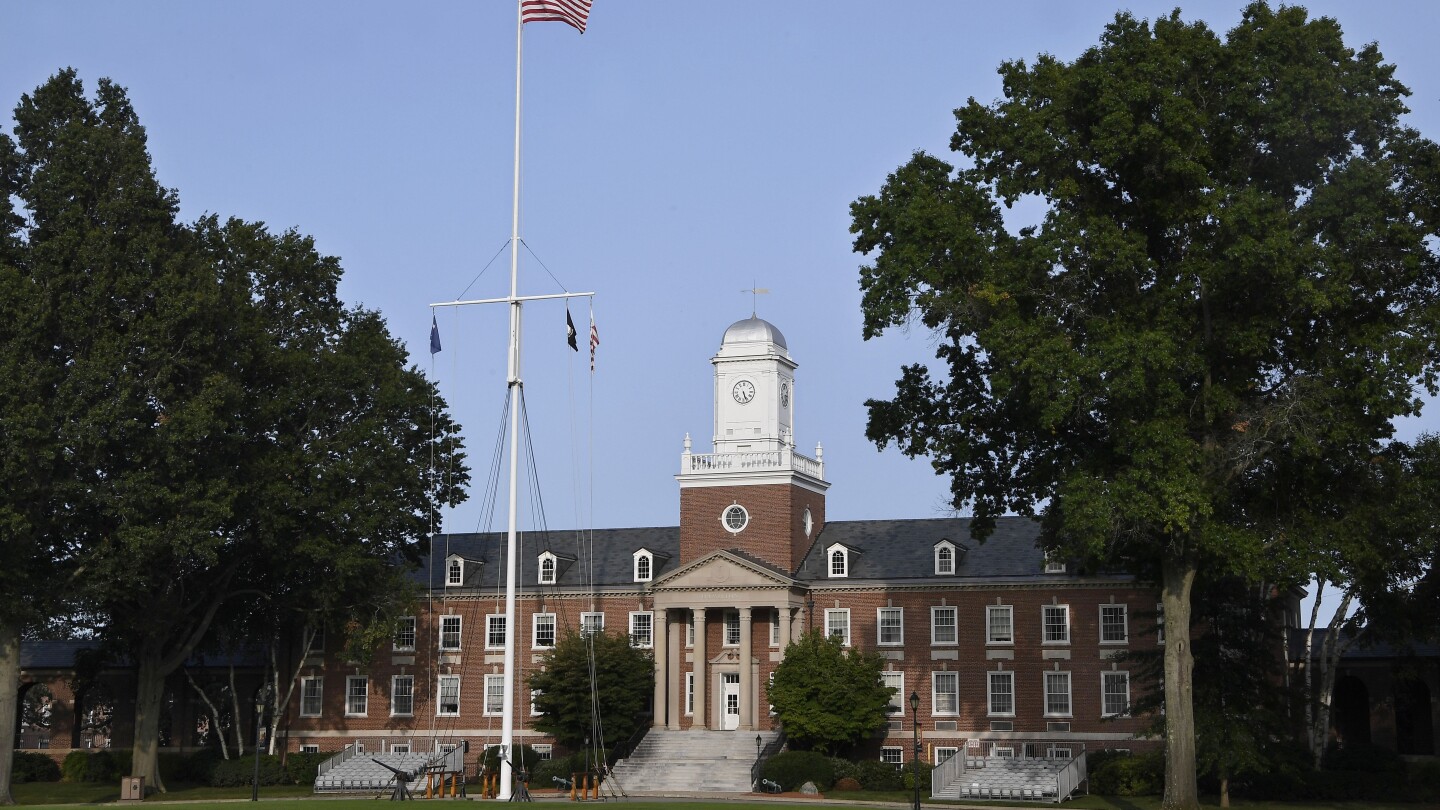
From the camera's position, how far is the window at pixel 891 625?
64.2 metres

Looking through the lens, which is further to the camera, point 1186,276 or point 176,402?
point 176,402

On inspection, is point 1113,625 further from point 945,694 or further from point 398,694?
point 398,694

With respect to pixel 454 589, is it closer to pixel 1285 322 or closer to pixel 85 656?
pixel 85 656

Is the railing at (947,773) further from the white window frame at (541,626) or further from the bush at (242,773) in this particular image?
the bush at (242,773)

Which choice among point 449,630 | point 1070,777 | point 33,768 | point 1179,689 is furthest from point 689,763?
point 33,768

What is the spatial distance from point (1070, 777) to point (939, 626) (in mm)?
11702

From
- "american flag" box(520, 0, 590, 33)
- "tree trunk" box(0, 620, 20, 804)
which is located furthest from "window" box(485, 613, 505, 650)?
"american flag" box(520, 0, 590, 33)

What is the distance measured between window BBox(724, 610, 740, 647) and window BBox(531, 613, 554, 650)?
794 cm

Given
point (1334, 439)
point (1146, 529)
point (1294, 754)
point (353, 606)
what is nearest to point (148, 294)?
point (353, 606)

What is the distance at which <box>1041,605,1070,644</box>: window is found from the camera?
6209cm

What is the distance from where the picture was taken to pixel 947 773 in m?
55.1

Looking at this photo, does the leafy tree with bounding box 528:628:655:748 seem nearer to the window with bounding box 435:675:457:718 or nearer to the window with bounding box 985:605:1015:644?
the window with bounding box 435:675:457:718

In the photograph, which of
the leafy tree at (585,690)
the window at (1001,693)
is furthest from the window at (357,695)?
the window at (1001,693)

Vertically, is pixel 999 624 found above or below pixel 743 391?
below
